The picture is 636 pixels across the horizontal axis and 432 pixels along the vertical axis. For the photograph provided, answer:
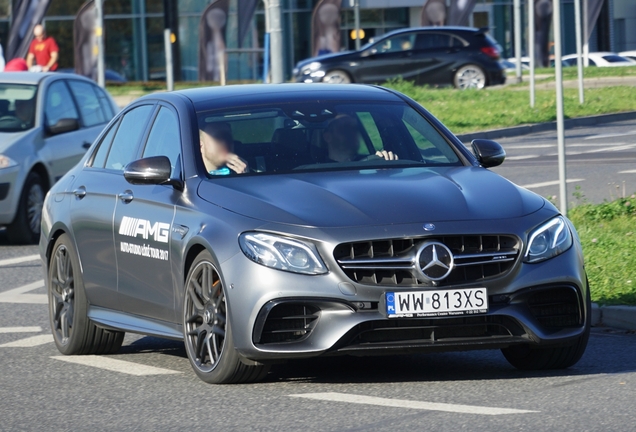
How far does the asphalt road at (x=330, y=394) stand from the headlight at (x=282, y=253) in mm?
582

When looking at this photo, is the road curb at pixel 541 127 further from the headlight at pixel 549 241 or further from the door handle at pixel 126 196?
the headlight at pixel 549 241

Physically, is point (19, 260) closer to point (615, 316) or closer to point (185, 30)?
point (615, 316)

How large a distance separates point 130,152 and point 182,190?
102 centimetres

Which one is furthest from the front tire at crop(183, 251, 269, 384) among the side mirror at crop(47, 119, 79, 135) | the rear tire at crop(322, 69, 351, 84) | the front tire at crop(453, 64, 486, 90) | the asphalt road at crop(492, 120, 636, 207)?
the front tire at crop(453, 64, 486, 90)

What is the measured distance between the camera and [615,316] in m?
8.29

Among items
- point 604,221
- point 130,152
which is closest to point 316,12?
point 604,221

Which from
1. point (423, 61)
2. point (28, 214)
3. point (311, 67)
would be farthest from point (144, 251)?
point (423, 61)

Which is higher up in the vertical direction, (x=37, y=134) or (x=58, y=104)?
(x=58, y=104)

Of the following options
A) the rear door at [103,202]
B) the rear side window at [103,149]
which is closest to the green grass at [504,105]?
the rear side window at [103,149]

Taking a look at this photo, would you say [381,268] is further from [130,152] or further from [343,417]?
[130,152]

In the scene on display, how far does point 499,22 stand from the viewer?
202ft

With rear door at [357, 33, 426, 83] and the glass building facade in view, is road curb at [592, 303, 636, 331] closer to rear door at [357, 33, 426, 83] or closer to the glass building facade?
rear door at [357, 33, 426, 83]

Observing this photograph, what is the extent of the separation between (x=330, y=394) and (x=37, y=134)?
8.66 meters

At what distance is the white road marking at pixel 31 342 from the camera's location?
27.4 feet
